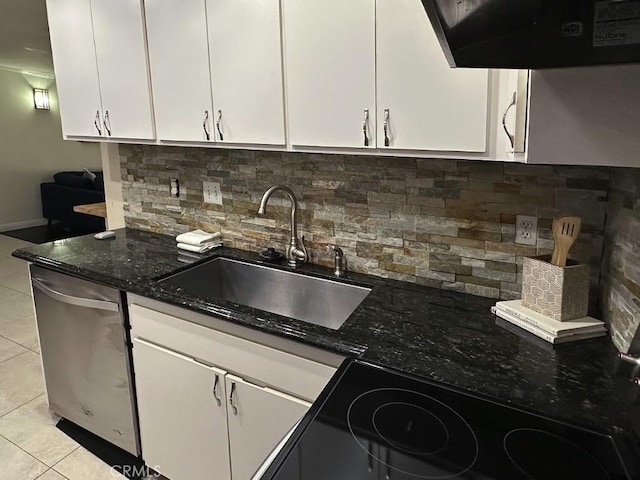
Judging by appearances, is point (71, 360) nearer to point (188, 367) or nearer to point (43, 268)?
point (43, 268)

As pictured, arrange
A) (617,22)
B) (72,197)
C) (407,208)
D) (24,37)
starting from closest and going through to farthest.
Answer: (617,22), (407,208), (24,37), (72,197)

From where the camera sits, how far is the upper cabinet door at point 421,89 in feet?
4.37

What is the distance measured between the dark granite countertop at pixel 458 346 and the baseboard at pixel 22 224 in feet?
19.4

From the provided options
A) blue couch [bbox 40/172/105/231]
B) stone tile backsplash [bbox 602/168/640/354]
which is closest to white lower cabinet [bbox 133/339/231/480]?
stone tile backsplash [bbox 602/168/640/354]

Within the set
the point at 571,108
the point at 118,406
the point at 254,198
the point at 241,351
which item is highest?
the point at 571,108

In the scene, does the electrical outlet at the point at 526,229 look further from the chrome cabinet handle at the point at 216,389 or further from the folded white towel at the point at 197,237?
the folded white towel at the point at 197,237

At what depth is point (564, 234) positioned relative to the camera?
1.32 meters

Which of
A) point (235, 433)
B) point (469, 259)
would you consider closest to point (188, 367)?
point (235, 433)

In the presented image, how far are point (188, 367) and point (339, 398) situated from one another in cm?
87

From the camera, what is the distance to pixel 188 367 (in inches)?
68.4

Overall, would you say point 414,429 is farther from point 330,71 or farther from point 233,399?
point 330,71

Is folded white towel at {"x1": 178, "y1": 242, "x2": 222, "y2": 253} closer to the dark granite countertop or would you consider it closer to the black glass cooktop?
the dark granite countertop

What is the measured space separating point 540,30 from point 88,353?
214 cm

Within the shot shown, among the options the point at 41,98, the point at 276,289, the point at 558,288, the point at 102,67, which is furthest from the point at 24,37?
the point at 558,288
